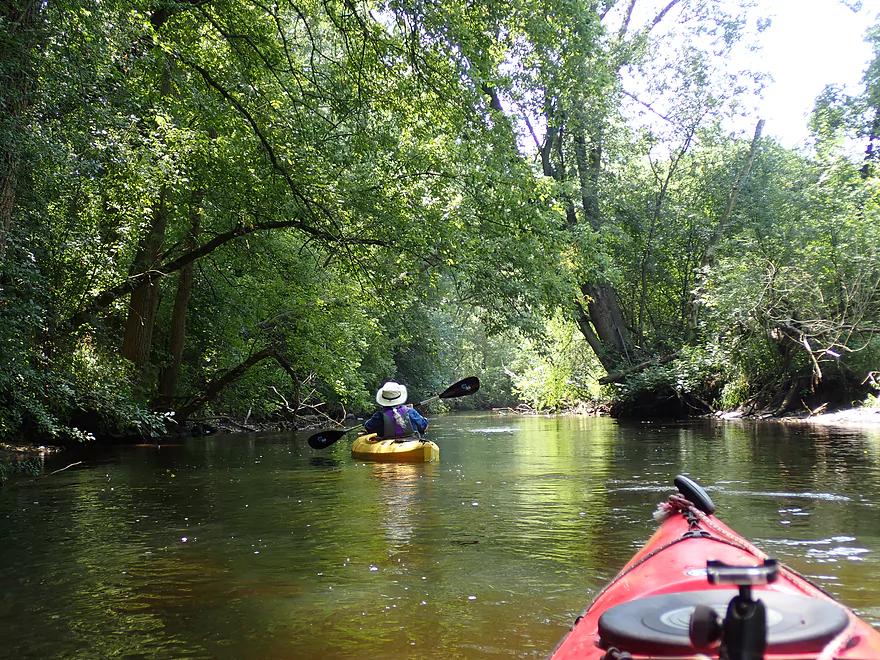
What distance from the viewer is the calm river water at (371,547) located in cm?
338

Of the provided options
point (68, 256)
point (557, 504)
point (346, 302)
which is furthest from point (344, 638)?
point (346, 302)

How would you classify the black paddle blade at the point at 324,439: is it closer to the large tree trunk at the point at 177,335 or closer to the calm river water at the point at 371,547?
the calm river water at the point at 371,547

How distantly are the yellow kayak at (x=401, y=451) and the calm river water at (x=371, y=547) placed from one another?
43 cm

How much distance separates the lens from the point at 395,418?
11430 millimetres

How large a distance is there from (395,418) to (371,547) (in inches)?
251

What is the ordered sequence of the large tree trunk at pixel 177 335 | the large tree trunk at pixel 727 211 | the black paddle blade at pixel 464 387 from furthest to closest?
the large tree trunk at pixel 727 211
the large tree trunk at pixel 177 335
the black paddle blade at pixel 464 387

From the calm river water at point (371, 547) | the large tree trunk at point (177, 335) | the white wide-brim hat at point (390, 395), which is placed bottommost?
the calm river water at point (371, 547)

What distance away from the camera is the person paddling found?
11.2 metres

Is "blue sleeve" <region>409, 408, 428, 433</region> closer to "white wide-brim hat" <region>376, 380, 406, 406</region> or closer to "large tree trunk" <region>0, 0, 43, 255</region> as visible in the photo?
"white wide-brim hat" <region>376, 380, 406, 406</region>

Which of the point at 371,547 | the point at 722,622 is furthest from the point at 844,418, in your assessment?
the point at 722,622

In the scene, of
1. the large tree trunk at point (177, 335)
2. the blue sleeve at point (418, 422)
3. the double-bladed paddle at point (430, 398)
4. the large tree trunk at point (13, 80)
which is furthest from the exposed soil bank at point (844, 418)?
the large tree trunk at point (13, 80)

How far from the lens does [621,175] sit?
21766 mm

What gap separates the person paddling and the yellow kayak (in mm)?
261

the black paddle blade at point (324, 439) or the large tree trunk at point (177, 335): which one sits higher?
the large tree trunk at point (177, 335)
